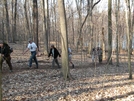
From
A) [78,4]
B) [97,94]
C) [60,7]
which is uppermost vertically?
[78,4]

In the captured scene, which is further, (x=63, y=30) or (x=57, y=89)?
(x=63, y=30)

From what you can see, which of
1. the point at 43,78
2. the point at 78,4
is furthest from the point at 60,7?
the point at 78,4

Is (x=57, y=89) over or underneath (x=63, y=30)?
underneath

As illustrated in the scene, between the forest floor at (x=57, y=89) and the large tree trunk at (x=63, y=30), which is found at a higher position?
the large tree trunk at (x=63, y=30)

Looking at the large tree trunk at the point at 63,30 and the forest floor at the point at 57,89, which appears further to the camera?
the large tree trunk at the point at 63,30

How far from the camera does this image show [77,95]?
695cm

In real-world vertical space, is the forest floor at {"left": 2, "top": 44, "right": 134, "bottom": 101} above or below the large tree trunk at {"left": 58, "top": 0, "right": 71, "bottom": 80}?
below

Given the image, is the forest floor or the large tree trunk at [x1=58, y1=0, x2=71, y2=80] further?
the large tree trunk at [x1=58, y1=0, x2=71, y2=80]

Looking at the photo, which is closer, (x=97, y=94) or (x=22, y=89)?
(x=97, y=94)

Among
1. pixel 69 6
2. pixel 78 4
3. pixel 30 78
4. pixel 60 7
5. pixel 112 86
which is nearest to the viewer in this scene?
pixel 112 86

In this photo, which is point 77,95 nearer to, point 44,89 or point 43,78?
point 44,89

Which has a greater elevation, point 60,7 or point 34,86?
point 60,7

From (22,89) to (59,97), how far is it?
1.87 metres

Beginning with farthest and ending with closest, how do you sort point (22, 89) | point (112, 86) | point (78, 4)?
point (78, 4) < point (112, 86) < point (22, 89)
